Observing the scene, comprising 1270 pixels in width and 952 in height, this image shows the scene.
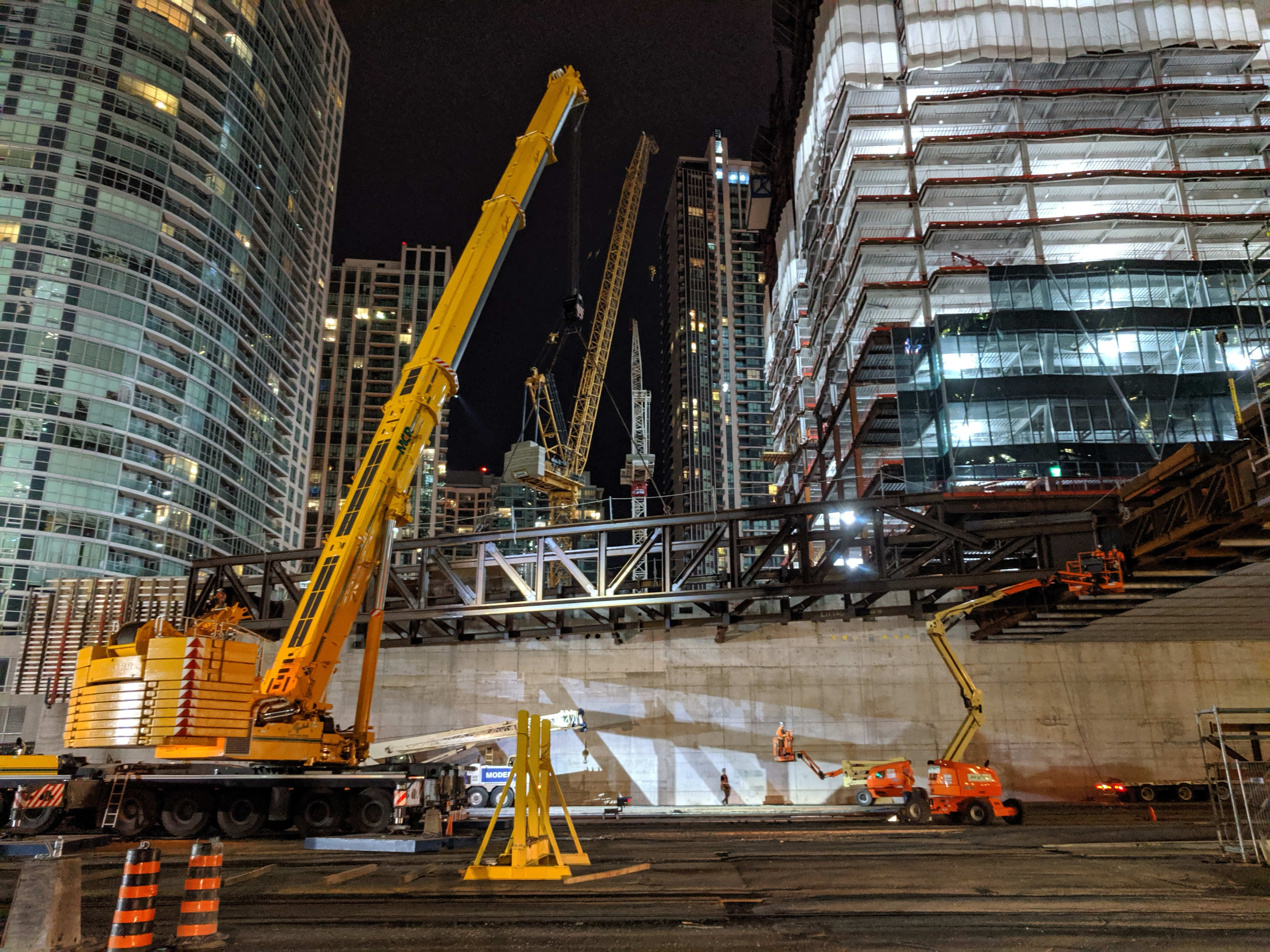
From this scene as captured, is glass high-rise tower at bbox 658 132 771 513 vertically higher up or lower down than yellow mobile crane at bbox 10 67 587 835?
higher up

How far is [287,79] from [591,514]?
3999 inches

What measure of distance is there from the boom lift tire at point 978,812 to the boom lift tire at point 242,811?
61.9 ft

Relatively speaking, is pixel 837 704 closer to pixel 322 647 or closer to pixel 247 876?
pixel 322 647

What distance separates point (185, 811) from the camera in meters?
21.1

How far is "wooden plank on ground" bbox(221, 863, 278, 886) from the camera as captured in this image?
13086 mm

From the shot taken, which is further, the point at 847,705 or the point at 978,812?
the point at 847,705

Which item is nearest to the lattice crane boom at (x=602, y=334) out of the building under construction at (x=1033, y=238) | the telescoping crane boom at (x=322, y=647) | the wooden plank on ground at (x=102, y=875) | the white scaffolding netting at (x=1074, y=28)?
the building under construction at (x=1033, y=238)

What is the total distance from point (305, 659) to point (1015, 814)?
770 inches

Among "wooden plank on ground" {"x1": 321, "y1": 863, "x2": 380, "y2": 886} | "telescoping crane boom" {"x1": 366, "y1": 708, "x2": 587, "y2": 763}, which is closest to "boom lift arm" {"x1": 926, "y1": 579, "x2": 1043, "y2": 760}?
"telescoping crane boom" {"x1": 366, "y1": 708, "x2": 587, "y2": 763}

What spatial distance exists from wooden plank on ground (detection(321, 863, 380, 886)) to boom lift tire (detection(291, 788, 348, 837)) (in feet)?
23.1

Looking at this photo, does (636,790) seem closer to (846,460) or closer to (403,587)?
(403,587)

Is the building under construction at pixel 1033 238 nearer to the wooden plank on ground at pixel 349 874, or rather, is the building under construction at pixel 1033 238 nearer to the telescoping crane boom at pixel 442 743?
the telescoping crane boom at pixel 442 743

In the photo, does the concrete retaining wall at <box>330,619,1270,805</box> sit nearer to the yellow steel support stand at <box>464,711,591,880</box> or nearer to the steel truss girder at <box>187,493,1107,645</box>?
the steel truss girder at <box>187,493,1107,645</box>

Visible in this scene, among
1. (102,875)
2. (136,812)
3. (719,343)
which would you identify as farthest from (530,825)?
(719,343)
